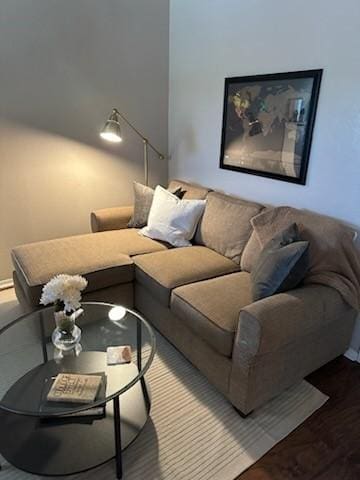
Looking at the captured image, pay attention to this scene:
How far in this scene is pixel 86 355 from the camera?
1.56m

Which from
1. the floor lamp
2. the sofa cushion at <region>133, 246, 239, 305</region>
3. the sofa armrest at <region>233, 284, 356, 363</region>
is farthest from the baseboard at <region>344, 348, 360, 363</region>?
the floor lamp

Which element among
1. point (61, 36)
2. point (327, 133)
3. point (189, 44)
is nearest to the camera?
point (327, 133)

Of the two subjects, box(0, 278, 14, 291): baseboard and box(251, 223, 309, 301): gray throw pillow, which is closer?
box(251, 223, 309, 301): gray throw pillow

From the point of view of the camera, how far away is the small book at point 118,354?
60.6 inches

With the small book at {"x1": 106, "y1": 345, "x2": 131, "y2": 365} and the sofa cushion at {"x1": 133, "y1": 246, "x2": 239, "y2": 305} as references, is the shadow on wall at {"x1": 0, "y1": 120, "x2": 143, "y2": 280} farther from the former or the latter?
the small book at {"x1": 106, "y1": 345, "x2": 131, "y2": 365}

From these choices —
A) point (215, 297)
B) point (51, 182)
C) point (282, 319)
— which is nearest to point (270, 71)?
point (215, 297)

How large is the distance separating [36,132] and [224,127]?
A: 1.54 metres

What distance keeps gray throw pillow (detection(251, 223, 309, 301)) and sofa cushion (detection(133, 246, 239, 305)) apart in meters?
0.47

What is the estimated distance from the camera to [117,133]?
8.41 ft

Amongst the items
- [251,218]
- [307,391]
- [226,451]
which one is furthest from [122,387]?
[251,218]

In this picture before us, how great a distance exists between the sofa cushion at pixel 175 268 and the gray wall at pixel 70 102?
1.12 metres

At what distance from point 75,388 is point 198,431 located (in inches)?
25.5

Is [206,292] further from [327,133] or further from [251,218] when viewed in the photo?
[327,133]

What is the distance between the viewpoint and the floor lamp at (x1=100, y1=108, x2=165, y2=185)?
2.53 metres
